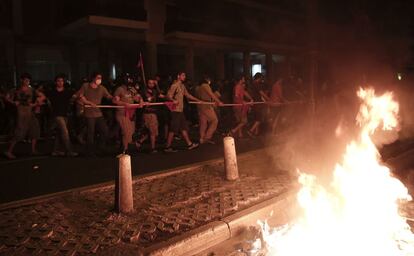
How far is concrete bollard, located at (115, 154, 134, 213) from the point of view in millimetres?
4652

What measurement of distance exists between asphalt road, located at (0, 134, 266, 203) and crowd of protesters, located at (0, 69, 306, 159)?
374 mm

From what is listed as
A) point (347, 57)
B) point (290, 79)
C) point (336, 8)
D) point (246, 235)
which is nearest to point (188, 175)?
point (246, 235)

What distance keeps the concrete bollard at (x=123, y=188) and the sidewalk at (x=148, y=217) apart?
5.2 inches

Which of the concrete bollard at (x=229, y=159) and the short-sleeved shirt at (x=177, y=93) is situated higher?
the short-sleeved shirt at (x=177, y=93)

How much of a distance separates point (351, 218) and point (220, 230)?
4.67ft

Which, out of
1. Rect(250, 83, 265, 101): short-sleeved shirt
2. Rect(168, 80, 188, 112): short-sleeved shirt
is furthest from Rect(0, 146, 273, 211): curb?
Rect(250, 83, 265, 101): short-sleeved shirt

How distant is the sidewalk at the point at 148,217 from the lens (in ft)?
12.2

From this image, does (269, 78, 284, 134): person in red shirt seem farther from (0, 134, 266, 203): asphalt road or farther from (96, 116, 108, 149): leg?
(96, 116, 108, 149): leg

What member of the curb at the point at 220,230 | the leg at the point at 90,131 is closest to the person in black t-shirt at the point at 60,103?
the leg at the point at 90,131

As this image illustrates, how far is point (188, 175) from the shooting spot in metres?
6.61

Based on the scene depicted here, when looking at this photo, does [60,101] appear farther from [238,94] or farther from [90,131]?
[238,94]

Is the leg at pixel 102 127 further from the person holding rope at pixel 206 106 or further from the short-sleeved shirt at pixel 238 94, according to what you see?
the short-sleeved shirt at pixel 238 94

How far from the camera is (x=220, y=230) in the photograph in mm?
4207

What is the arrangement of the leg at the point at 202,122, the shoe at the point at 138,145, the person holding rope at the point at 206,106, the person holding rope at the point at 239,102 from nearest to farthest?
the shoe at the point at 138,145 → the person holding rope at the point at 206,106 → the leg at the point at 202,122 → the person holding rope at the point at 239,102
